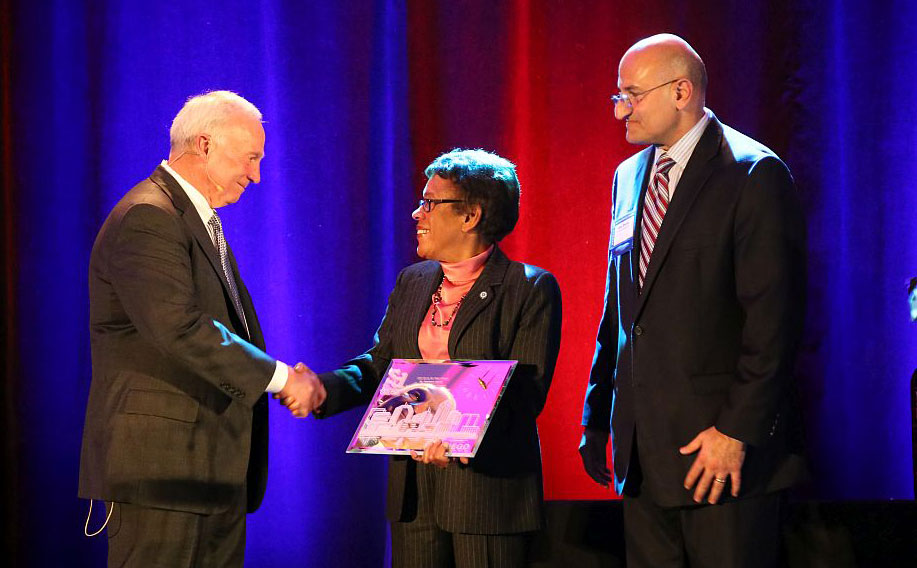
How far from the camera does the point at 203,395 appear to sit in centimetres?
239

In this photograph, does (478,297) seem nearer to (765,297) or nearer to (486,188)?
(486,188)

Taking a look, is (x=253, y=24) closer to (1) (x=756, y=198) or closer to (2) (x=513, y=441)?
(2) (x=513, y=441)

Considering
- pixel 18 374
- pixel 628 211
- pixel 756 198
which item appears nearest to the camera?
pixel 756 198

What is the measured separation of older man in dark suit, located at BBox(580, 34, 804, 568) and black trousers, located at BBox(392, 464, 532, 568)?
1.03 feet

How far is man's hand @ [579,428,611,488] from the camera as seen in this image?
7.79 feet

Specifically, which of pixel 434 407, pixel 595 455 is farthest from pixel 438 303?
pixel 595 455

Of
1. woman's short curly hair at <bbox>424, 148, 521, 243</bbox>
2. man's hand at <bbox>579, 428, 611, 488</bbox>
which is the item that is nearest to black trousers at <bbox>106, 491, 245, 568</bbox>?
man's hand at <bbox>579, 428, 611, 488</bbox>

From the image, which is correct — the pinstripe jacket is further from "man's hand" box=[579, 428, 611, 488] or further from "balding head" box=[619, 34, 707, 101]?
"balding head" box=[619, 34, 707, 101]

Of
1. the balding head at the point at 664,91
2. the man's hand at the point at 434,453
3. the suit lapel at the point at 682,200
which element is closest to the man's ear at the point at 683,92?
the balding head at the point at 664,91

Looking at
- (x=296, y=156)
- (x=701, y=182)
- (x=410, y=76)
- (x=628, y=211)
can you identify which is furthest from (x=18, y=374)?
(x=701, y=182)

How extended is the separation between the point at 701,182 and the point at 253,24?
2439mm

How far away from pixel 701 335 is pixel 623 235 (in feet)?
1.16

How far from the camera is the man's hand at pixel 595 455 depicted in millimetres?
2373

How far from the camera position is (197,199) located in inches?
99.9
